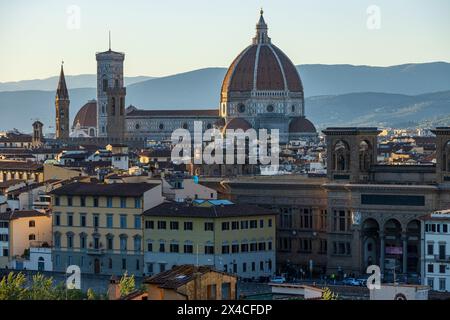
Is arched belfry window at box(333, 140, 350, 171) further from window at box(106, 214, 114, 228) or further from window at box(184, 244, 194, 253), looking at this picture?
window at box(106, 214, 114, 228)

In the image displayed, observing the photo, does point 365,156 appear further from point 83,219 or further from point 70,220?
point 70,220

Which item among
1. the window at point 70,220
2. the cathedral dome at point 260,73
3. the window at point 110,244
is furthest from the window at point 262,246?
the cathedral dome at point 260,73

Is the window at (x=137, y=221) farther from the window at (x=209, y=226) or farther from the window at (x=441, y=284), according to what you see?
the window at (x=441, y=284)

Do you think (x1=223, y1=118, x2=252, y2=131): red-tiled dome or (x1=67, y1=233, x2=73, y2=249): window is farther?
(x1=223, y1=118, x2=252, y2=131): red-tiled dome

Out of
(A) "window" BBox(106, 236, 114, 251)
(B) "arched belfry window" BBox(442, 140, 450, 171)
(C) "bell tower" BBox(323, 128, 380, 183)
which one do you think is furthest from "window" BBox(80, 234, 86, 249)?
(B) "arched belfry window" BBox(442, 140, 450, 171)
